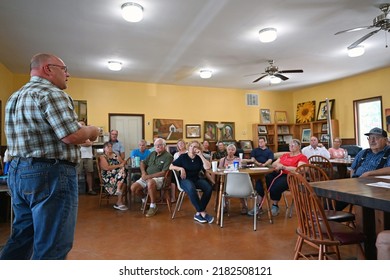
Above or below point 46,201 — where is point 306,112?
above

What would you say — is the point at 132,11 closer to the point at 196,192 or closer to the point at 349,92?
the point at 196,192

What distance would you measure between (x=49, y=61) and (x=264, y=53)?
4496 millimetres

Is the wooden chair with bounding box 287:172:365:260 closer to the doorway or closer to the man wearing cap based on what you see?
the man wearing cap

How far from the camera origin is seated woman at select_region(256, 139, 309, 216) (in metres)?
3.97

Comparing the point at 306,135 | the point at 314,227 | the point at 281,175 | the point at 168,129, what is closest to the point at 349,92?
the point at 306,135

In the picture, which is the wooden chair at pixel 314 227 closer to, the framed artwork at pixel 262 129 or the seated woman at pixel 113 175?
the seated woman at pixel 113 175

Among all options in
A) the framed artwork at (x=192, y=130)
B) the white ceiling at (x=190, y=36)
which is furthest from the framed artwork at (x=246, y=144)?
the white ceiling at (x=190, y=36)

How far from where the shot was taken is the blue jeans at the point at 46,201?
4.56 feet

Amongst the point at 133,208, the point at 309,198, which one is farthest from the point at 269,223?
the point at 133,208

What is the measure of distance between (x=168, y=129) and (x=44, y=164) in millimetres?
6323

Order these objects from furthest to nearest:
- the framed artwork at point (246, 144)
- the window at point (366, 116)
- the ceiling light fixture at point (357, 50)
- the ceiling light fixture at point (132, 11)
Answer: the framed artwork at point (246, 144) < the window at point (366, 116) < the ceiling light fixture at point (357, 50) < the ceiling light fixture at point (132, 11)

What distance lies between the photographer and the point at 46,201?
1391 mm

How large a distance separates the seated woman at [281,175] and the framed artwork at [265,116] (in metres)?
4.62

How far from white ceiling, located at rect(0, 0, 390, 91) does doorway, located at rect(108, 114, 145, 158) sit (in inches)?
45.2
